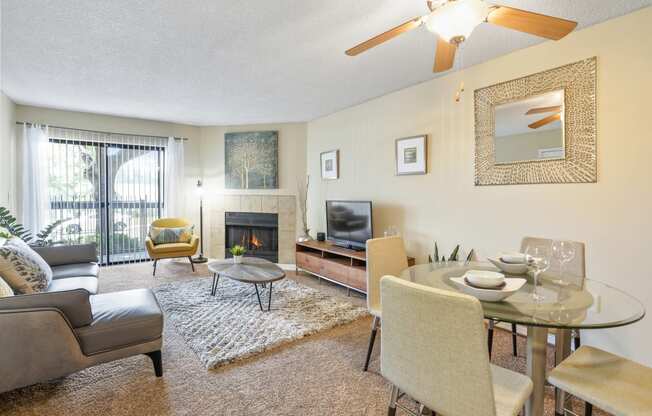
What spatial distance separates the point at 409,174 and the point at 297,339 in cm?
218

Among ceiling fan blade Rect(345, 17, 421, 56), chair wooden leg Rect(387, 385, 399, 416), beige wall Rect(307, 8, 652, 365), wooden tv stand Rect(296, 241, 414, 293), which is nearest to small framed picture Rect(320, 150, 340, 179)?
beige wall Rect(307, 8, 652, 365)

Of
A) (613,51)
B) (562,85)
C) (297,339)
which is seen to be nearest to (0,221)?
(297,339)

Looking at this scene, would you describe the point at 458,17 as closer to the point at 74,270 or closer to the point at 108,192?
the point at 74,270

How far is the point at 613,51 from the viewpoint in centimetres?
224

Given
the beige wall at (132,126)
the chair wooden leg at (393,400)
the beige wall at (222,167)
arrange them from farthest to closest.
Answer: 1. the beige wall at (222,167)
2. the beige wall at (132,126)
3. the chair wooden leg at (393,400)

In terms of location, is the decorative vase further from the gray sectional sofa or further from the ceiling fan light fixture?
the ceiling fan light fixture

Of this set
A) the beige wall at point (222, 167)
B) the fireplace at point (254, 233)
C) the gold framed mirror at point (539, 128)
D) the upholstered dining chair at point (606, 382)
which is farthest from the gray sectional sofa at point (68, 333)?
the beige wall at point (222, 167)

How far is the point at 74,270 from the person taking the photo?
10.5 feet

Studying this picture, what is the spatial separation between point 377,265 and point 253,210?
384cm

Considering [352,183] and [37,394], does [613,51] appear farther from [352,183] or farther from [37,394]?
[37,394]

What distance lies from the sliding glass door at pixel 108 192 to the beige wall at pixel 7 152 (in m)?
0.43

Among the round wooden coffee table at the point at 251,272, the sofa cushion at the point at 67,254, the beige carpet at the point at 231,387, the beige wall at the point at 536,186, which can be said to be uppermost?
the beige wall at the point at 536,186

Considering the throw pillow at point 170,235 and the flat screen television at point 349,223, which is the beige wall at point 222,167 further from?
the flat screen television at point 349,223

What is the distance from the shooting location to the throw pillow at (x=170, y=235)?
496cm
